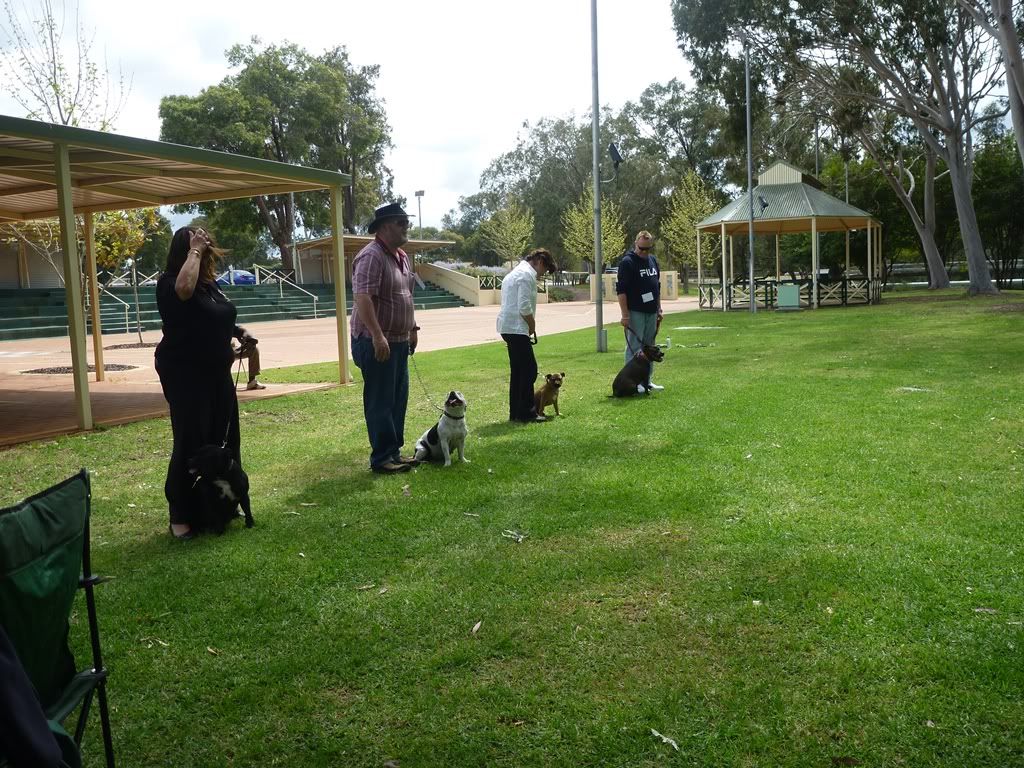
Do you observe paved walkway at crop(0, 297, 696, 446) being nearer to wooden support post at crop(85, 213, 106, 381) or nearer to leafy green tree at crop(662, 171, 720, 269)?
wooden support post at crop(85, 213, 106, 381)

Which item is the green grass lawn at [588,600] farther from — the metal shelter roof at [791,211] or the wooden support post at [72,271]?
the metal shelter roof at [791,211]

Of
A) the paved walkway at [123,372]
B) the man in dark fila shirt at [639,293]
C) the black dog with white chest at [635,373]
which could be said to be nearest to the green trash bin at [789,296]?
the paved walkway at [123,372]

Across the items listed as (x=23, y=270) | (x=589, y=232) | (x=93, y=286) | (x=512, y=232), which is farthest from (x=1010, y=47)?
(x=512, y=232)

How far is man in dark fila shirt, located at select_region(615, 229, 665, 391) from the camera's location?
9.74 metres

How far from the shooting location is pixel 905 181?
44.3 metres

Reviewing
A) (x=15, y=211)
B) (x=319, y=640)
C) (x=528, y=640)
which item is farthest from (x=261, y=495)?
(x=15, y=211)

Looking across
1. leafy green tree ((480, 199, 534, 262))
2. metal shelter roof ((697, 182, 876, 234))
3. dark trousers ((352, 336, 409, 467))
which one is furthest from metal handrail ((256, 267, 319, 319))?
dark trousers ((352, 336, 409, 467))

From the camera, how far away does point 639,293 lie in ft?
32.5

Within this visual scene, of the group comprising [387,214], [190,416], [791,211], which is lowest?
[190,416]

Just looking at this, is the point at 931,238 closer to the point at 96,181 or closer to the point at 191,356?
the point at 96,181

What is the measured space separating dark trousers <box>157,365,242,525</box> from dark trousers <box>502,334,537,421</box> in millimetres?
3758

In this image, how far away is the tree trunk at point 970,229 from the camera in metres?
26.5

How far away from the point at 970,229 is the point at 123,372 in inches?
973

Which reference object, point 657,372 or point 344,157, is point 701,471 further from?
point 344,157
